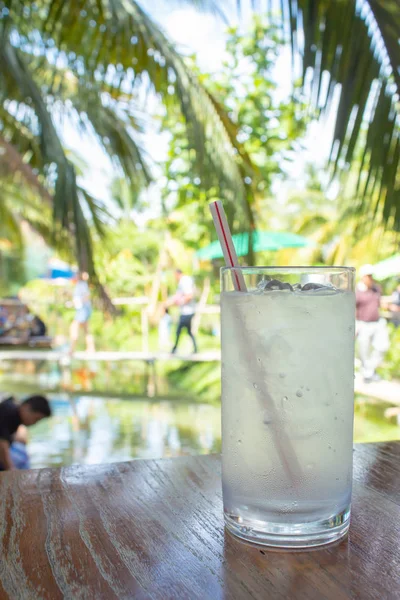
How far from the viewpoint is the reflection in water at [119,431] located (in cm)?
459

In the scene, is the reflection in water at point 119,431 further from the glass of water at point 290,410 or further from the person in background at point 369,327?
the glass of water at point 290,410

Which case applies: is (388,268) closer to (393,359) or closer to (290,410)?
(393,359)

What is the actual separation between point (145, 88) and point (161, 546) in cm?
333

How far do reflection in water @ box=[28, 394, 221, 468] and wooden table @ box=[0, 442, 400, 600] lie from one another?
12.3 ft

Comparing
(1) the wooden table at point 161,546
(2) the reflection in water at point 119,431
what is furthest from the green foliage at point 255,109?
(1) the wooden table at point 161,546

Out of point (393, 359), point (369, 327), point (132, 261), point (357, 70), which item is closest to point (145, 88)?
point (357, 70)

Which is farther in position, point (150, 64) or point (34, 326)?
point (34, 326)

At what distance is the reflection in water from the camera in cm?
459

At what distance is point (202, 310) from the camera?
31.2ft

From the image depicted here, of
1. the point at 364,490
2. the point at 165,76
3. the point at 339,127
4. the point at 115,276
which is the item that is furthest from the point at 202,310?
the point at 364,490

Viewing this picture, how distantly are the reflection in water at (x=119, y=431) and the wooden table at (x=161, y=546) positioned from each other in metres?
3.74

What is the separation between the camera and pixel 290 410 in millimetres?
457

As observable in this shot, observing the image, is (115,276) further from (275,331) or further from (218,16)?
(275,331)

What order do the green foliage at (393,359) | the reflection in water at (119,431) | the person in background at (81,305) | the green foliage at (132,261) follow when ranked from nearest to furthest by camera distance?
the reflection in water at (119,431)
the green foliage at (393,359)
the person in background at (81,305)
the green foliage at (132,261)
